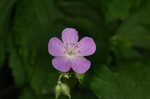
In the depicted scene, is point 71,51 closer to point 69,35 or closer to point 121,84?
point 69,35

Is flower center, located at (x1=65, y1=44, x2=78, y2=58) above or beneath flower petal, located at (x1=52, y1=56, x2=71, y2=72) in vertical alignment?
Result: above

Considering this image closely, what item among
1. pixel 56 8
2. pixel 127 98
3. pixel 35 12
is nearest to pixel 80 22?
pixel 56 8

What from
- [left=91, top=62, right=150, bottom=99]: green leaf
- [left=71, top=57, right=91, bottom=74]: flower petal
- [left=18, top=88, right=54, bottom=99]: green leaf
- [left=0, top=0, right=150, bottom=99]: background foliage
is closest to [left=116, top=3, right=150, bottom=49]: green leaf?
[left=0, top=0, right=150, bottom=99]: background foliage

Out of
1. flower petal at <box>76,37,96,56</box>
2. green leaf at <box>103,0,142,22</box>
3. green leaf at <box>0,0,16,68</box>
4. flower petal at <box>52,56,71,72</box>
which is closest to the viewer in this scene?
flower petal at <box>52,56,71,72</box>

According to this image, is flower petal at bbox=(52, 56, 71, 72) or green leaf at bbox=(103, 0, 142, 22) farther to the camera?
green leaf at bbox=(103, 0, 142, 22)

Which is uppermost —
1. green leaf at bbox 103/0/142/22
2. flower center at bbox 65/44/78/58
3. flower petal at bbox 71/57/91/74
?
green leaf at bbox 103/0/142/22

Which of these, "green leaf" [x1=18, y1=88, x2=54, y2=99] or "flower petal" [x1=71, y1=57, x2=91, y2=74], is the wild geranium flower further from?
"green leaf" [x1=18, y1=88, x2=54, y2=99]

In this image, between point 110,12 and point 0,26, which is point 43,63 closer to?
point 0,26

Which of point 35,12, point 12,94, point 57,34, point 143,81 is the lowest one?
point 12,94
